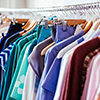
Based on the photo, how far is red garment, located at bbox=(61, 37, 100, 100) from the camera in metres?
0.52

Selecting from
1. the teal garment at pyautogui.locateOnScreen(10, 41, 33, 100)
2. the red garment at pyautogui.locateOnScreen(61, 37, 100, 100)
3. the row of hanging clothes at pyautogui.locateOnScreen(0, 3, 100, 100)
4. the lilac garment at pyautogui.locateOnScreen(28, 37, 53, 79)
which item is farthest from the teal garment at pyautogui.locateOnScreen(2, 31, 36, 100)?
the red garment at pyautogui.locateOnScreen(61, 37, 100, 100)

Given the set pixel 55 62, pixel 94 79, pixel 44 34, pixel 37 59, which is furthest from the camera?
pixel 44 34

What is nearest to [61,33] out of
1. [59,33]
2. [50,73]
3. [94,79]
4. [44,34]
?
[59,33]

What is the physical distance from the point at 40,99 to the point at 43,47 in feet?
0.77

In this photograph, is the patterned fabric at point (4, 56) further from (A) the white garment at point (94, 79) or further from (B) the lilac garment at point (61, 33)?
(A) the white garment at point (94, 79)

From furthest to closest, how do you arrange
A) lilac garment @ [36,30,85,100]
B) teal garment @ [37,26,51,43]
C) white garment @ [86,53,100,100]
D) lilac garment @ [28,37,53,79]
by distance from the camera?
teal garment @ [37,26,51,43] < lilac garment @ [28,37,53,79] < lilac garment @ [36,30,85,100] < white garment @ [86,53,100,100]

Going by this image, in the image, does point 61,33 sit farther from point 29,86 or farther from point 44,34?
point 29,86

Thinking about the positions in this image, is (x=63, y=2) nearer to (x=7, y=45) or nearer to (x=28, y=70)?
(x=7, y=45)

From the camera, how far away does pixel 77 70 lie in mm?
520

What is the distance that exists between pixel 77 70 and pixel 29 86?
35 cm

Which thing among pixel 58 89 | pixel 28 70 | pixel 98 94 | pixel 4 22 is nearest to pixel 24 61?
pixel 28 70

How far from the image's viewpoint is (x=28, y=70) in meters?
0.78

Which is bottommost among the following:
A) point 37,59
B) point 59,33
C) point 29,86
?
point 29,86

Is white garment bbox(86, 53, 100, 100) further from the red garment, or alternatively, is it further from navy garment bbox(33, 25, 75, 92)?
navy garment bbox(33, 25, 75, 92)
